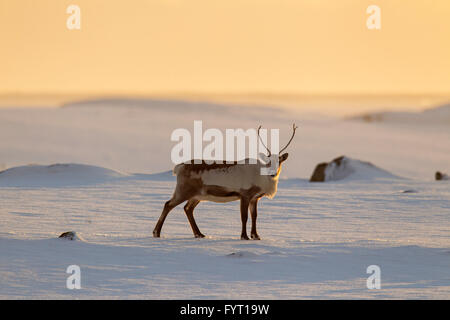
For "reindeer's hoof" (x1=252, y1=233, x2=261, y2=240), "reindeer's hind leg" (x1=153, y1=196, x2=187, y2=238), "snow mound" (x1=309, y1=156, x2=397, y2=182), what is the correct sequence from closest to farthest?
"reindeer's hind leg" (x1=153, y1=196, x2=187, y2=238)
"reindeer's hoof" (x1=252, y1=233, x2=261, y2=240)
"snow mound" (x1=309, y1=156, x2=397, y2=182)

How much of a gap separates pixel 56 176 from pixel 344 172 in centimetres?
729

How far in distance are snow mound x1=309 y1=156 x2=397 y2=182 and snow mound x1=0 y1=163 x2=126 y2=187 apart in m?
5.08

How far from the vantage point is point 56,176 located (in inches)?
801

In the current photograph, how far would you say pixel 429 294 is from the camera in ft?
30.2

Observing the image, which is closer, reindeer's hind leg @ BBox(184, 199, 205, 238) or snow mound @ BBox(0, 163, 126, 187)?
reindeer's hind leg @ BBox(184, 199, 205, 238)

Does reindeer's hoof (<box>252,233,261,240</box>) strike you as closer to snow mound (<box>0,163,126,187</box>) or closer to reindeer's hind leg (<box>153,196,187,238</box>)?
reindeer's hind leg (<box>153,196,187,238</box>)

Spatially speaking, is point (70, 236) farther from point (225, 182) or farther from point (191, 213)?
point (225, 182)

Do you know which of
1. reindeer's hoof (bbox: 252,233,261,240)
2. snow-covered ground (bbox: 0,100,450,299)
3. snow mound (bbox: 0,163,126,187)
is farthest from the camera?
snow mound (bbox: 0,163,126,187)

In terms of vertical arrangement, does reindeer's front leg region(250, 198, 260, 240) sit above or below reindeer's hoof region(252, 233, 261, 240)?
above

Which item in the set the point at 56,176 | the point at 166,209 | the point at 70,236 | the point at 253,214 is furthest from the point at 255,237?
the point at 56,176

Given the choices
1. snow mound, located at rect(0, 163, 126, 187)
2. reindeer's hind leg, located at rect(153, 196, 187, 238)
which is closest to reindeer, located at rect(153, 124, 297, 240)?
reindeer's hind leg, located at rect(153, 196, 187, 238)

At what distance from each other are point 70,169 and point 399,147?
→ 26.7m

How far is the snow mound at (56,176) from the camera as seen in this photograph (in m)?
19.4

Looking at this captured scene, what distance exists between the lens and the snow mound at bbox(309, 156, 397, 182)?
2275 centimetres
